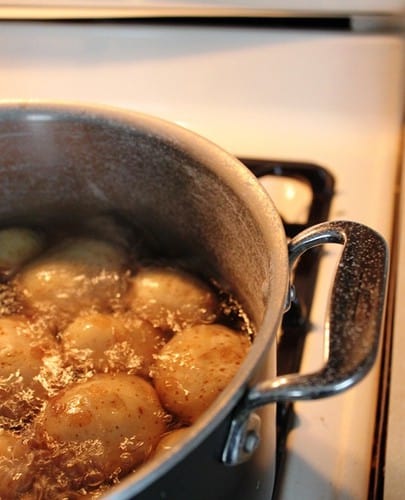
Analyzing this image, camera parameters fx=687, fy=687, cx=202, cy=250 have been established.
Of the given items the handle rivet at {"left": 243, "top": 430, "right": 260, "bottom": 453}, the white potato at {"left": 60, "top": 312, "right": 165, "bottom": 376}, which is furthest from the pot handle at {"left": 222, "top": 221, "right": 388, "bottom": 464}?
the white potato at {"left": 60, "top": 312, "right": 165, "bottom": 376}

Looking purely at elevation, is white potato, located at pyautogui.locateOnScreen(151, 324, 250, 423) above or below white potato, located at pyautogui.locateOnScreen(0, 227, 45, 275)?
below

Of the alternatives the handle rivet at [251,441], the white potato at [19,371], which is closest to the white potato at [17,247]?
the white potato at [19,371]

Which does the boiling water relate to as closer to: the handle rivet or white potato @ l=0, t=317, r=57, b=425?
white potato @ l=0, t=317, r=57, b=425

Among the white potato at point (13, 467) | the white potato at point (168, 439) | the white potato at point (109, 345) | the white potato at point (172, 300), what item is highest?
the white potato at point (172, 300)

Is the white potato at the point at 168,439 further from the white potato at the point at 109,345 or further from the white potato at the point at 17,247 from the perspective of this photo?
the white potato at the point at 17,247

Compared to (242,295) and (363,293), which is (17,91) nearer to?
(242,295)

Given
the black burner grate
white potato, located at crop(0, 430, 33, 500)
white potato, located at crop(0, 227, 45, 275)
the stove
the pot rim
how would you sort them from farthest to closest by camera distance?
the stove, white potato, located at crop(0, 227, 45, 275), the black burner grate, white potato, located at crop(0, 430, 33, 500), the pot rim

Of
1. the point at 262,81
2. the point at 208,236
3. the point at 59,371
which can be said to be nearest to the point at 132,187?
the point at 208,236
